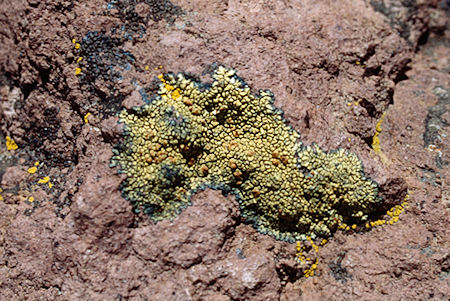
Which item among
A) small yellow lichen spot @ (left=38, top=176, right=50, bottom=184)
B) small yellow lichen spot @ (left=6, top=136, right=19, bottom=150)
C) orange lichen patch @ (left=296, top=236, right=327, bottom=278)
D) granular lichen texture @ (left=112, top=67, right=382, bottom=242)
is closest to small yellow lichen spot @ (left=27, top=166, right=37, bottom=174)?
small yellow lichen spot @ (left=38, top=176, right=50, bottom=184)

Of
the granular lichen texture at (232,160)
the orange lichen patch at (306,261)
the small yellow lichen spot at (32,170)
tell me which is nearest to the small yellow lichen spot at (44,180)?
the small yellow lichen spot at (32,170)

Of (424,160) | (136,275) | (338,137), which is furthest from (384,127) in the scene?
(136,275)

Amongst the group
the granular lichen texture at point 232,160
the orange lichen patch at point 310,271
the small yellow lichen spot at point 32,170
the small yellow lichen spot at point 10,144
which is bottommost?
the orange lichen patch at point 310,271

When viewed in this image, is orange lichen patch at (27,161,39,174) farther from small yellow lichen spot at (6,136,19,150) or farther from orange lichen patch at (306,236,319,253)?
orange lichen patch at (306,236,319,253)

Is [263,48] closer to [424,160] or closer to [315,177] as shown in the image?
[315,177]

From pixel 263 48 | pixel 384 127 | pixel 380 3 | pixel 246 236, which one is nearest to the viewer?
pixel 246 236

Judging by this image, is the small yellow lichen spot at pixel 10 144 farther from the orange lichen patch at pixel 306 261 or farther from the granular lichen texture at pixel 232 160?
the orange lichen patch at pixel 306 261
